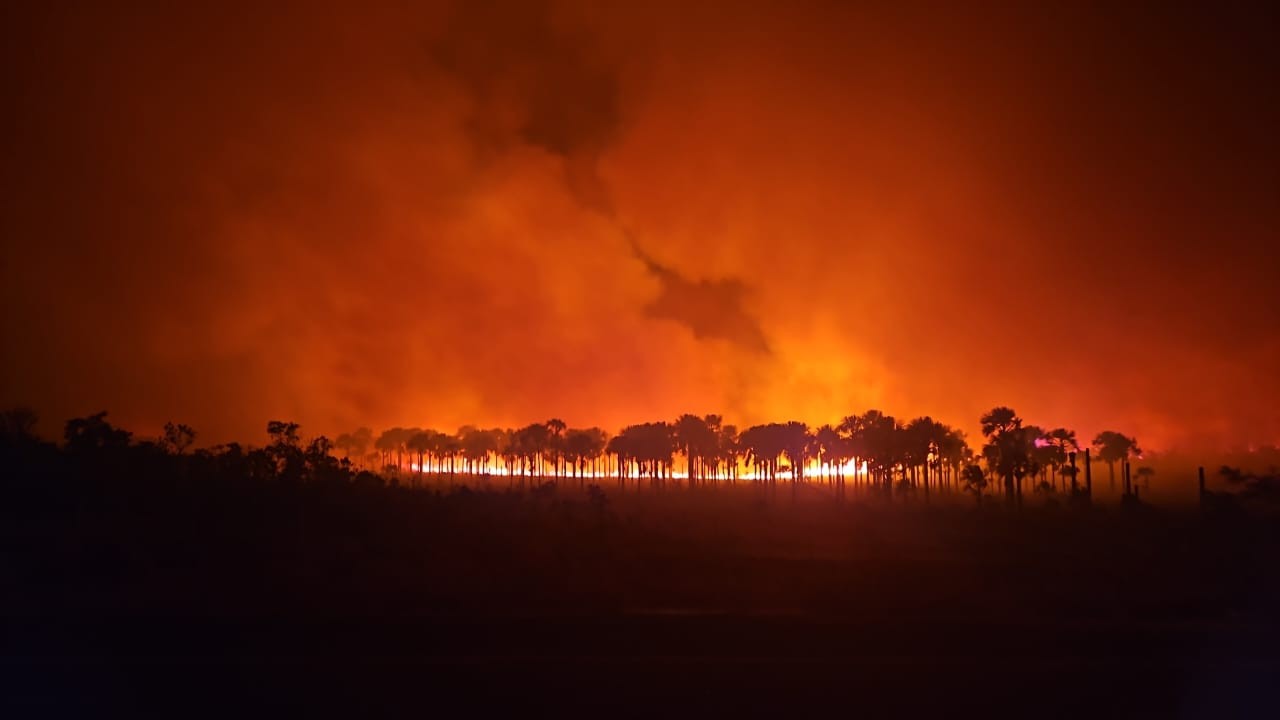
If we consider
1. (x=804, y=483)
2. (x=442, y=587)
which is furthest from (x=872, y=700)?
(x=804, y=483)

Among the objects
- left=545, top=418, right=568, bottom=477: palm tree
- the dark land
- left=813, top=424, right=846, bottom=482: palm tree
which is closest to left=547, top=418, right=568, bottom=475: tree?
left=545, top=418, right=568, bottom=477: palm tree

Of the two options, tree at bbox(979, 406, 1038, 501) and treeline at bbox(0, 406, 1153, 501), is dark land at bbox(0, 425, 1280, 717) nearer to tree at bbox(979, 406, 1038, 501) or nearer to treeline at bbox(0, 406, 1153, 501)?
treeline at bbox(0, 406, 1153, 501)

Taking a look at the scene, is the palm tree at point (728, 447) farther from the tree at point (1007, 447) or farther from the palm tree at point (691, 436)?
the tree at point (1007, 447)

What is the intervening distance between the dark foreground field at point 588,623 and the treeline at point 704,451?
8.71 metres

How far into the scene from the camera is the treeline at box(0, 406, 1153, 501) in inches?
1149

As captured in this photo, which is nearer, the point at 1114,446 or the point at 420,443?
the point at 1114,446

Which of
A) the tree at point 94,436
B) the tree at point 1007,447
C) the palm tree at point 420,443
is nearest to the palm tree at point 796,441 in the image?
the tree at point 1007,447

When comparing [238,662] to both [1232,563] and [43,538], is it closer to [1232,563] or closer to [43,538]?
[43,538]

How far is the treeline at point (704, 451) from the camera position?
1149 inches

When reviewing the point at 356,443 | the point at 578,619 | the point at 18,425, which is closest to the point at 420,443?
the point at 356,443

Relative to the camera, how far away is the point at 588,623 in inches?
387

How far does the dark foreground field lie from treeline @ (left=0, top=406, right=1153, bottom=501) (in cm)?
871

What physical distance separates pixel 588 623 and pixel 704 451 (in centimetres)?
7530

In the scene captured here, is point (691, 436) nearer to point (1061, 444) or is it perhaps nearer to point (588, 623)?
point (1061, 444)
